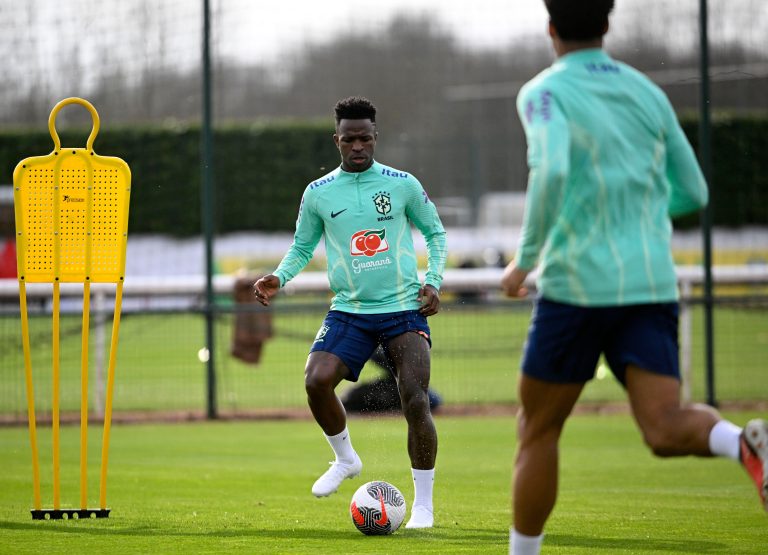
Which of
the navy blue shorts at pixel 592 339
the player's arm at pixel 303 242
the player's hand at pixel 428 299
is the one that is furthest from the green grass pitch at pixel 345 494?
the navy blue shorts at pixel 592 339

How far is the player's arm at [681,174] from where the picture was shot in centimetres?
477

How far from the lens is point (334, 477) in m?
7.28

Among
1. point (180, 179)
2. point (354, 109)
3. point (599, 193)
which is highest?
point (354, 109)

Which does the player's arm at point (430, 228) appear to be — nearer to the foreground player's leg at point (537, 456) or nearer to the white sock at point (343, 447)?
the white sock at point (343, 447)

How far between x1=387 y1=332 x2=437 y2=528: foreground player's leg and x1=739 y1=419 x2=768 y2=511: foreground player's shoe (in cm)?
279

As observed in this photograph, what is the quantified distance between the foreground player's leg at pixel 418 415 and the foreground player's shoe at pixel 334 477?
40 centimetres

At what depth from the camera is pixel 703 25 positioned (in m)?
14.0

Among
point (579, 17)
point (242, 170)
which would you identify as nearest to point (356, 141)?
point (579, 17)

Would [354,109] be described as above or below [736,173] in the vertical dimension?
above

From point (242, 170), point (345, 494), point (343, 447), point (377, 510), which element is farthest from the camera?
point (242, 170)

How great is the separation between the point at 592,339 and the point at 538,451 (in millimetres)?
444

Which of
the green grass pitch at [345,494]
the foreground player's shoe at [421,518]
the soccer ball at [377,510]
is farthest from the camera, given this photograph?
the foreground player's shoe at [421,518]

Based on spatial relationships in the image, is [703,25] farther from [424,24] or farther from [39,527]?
[39,527]

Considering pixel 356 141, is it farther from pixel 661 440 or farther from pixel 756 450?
pixel 756 450
